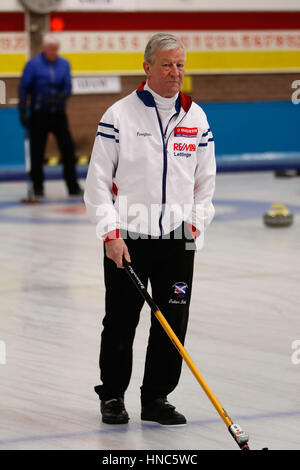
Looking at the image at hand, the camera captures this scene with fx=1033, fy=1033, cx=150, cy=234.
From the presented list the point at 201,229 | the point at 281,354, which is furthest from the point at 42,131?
the point at 201,229

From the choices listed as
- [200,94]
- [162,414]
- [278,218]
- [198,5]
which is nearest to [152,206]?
[162,414]

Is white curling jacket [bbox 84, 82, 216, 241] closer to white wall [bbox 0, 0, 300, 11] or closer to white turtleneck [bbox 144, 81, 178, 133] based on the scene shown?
white turtleneck [bbox 144, 81, 178, 133]

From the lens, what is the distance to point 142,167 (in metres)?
4.73

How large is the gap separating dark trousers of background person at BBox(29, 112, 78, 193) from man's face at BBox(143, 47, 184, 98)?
886cm

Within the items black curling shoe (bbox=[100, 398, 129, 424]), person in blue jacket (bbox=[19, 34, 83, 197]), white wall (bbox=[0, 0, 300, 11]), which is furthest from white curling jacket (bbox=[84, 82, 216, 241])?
white wall (bbox=[0, 0, 300, 11])

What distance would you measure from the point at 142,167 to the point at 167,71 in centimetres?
45

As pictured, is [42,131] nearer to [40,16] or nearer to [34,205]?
[34,205]

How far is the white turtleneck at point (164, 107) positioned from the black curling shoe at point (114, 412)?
133 cm

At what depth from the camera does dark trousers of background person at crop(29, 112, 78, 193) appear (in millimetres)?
13484

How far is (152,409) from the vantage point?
5.00 metres

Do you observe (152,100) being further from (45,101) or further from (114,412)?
(45,101)
